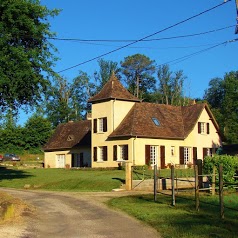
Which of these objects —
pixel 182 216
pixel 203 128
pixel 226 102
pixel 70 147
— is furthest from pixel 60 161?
pixel 182 216

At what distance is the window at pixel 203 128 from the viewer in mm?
50013

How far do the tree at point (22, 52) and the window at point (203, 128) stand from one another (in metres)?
25.8

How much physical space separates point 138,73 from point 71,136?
3280cm

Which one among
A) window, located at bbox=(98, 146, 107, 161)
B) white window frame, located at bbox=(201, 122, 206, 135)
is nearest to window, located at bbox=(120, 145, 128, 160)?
window, located at bbox=(98, 146, 107, 161)

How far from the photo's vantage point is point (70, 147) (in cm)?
5416

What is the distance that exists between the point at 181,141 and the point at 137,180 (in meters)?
21.6

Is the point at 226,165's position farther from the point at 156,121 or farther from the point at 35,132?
the point at 35,132

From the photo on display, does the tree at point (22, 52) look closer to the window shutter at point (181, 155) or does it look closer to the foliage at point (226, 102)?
the window shutter at point (181, 155)

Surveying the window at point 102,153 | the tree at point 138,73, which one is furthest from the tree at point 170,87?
the window at point 102,153

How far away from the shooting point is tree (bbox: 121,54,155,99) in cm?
8525

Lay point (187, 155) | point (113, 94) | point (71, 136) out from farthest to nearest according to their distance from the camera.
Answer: point (71, 136)
point (187, 155)
point (113, 94)

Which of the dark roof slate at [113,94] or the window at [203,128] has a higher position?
the dark roof slate at [113,94]

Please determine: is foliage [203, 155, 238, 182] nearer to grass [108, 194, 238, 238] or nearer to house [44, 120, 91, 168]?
grass [108, 194, 238, 238]

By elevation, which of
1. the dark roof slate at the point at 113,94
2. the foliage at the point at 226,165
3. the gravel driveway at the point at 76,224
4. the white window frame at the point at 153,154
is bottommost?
the gravel driveway at the point at 76,224
